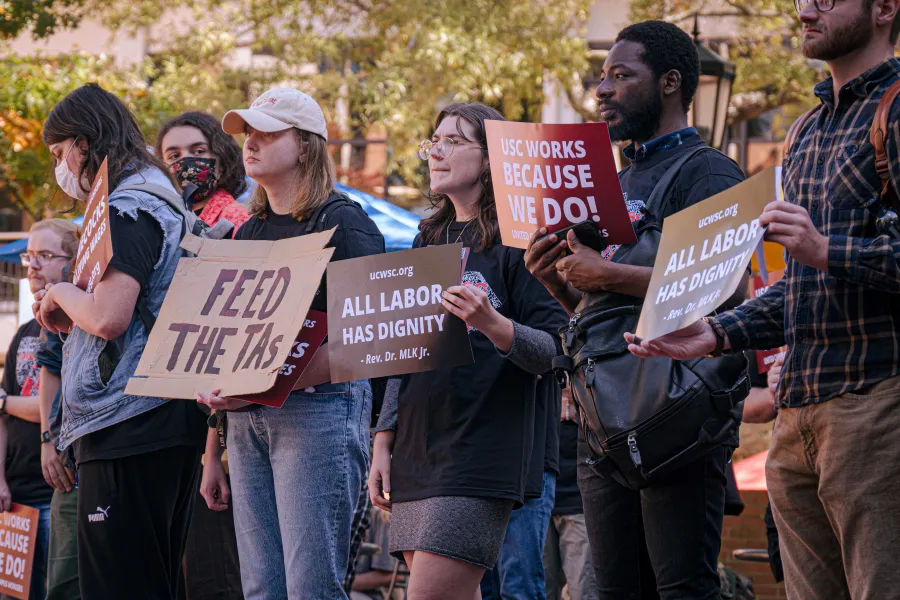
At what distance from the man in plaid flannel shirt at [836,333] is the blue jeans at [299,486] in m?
1.35

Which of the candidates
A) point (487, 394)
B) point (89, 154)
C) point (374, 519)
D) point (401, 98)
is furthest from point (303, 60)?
point (487, 394)

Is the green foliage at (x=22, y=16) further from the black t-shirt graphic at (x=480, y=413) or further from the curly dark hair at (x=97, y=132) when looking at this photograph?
the black t-shirt graphic at (x=480, y=413)

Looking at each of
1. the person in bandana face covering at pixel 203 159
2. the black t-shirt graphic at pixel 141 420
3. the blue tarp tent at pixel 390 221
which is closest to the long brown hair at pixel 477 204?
the black t-shirt graphic at pixel 141 420

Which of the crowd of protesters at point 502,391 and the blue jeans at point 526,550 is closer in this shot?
the crowd of protesters at point 502,391

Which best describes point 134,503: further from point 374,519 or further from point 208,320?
point 374,519

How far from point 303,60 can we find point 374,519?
28.0 feet

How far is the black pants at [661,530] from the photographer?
141 inches

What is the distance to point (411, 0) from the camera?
13789 mm

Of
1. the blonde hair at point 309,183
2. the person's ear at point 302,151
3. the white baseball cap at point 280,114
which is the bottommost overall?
the blonde hair at point 309,183

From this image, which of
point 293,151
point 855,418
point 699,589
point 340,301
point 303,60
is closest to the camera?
point 855,418

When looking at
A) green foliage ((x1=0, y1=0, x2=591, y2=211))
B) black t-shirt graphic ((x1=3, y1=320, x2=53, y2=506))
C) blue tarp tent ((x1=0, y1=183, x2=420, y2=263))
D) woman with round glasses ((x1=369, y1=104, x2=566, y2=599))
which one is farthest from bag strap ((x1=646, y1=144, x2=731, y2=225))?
green foliage ((x1=0, y1=0, x2=591, y2=211))

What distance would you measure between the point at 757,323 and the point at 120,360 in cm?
227

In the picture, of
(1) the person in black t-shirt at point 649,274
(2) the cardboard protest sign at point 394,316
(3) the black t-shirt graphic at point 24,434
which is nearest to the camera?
(1) the person in black t-shirt at point 649,274

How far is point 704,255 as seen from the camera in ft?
9.55
